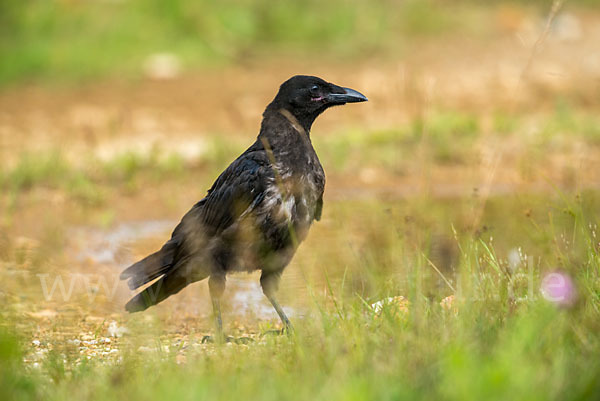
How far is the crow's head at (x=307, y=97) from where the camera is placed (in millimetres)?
4996

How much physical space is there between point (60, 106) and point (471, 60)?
6.32 meters

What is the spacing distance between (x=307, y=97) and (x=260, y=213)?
780 millimetres

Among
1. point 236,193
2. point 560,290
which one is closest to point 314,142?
point 236,193

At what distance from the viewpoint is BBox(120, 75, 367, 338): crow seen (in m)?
4.64

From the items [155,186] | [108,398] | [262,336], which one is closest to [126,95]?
[155,186]

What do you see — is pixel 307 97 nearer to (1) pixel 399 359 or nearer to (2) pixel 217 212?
(2) pixel 217 212

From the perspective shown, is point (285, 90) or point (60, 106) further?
point (60, 106)

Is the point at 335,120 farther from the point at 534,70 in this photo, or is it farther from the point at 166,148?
the point at 534,70

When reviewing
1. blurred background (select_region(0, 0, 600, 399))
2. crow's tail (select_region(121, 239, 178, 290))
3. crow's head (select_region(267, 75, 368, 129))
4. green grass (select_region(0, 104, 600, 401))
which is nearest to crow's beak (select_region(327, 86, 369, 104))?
crow's head (select_region(267, 75, 368, 129))

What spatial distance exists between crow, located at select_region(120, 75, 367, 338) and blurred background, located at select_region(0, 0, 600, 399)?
0.82 feet

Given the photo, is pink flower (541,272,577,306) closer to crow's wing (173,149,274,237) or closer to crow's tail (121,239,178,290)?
crow's wing (173,149,274,237)

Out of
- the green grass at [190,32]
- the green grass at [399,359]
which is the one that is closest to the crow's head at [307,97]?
the green grass at [399,359]

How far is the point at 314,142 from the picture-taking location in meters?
9.41

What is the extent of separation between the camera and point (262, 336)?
4152mm
